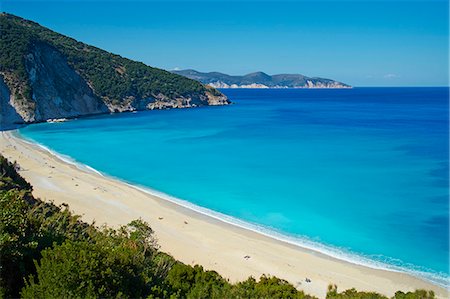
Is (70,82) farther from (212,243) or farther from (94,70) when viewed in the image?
(212,243)

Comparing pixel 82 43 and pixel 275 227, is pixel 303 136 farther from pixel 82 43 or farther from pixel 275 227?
pixel 82 43

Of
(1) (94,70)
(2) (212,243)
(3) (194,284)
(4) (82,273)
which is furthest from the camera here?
(1) (94,70)

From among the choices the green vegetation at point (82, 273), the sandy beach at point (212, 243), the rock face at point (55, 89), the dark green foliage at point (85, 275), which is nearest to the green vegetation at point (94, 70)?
the rock face at point (55, 89)

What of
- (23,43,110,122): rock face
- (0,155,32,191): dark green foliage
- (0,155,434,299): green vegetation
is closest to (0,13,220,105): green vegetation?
(23,43,110,122): rock face

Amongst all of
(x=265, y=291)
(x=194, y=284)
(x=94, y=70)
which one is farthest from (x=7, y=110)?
(x=265, y=291)

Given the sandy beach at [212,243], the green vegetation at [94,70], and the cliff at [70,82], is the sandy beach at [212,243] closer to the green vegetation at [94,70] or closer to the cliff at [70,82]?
Result: the cliff at [70,82]

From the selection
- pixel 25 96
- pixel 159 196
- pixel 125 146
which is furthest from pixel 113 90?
pixel 159 196
